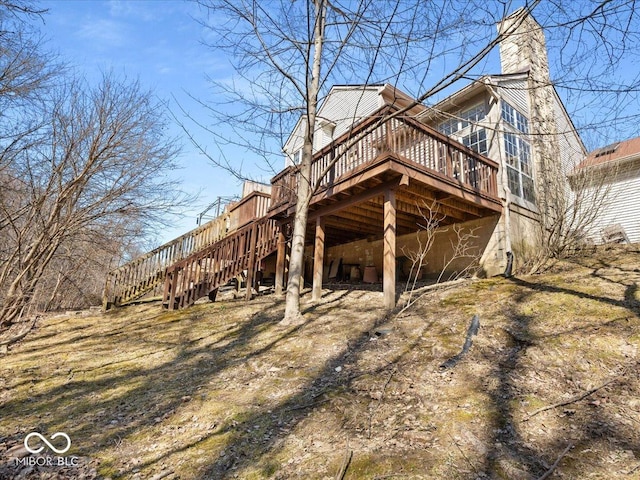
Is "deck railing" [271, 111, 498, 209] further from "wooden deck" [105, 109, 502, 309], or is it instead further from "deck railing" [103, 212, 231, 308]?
"deck railing" [103, 212, 231, 308]

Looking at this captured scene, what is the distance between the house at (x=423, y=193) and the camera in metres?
7.16

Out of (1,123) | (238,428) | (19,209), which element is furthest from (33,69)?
(238,428)

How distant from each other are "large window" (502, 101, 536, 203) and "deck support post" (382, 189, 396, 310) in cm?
395

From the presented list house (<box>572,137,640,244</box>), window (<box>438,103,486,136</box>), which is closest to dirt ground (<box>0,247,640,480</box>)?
house (<box>572,137,640,244</box>)

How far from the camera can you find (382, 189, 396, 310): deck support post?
255 inches

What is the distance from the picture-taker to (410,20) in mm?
5449

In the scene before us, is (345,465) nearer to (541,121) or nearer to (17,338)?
(17,338)

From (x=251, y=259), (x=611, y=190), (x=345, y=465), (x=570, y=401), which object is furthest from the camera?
(x=611, y=190)

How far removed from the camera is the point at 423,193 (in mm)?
7559

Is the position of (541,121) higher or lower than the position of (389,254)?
higher

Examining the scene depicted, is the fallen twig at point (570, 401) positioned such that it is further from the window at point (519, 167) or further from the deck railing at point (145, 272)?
the deck railing at point (145, 272)

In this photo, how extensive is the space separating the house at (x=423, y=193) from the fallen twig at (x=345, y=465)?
13.2ft

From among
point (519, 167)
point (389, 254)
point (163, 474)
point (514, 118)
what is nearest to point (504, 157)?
point (519, 167)

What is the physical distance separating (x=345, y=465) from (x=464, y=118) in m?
9.28
